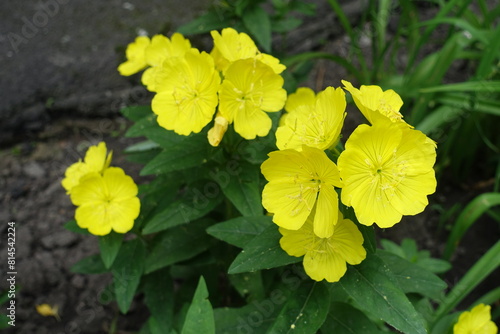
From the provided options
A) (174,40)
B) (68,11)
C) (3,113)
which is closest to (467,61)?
(174,40)

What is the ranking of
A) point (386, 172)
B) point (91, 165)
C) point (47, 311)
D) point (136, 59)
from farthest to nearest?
point (47, 311) < point (136, 59) < point (91, 165) < point (386, 172)

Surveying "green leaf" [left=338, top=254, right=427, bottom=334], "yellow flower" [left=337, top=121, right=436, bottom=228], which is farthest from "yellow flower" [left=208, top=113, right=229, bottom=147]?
"green leaf" [left=338, top=254, right=427, bottom=334]

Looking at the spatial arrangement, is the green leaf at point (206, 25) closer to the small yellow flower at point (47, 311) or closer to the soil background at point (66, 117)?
the soil background at point (66, 117)

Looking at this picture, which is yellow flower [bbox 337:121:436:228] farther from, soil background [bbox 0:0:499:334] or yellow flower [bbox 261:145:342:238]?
soil background [bbox 0:0:499:334]

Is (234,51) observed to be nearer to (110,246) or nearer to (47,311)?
(110,246)

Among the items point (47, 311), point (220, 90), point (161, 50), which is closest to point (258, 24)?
point (161, 50)

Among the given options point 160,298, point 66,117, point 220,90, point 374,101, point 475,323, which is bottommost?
point 66,117
